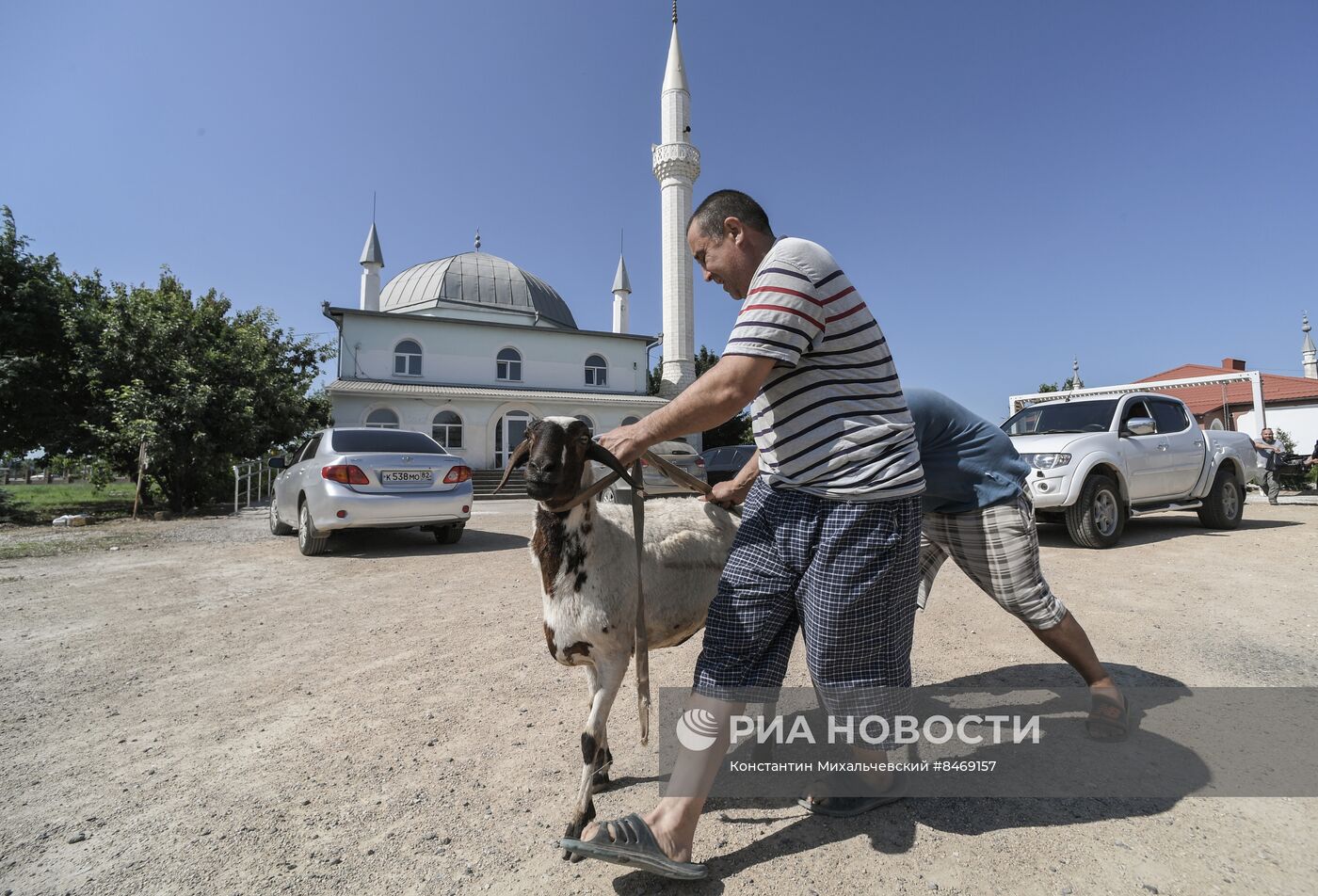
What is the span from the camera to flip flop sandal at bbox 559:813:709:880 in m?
1.75

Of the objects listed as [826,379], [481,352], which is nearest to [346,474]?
[826,379]

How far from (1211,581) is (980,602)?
102 inches

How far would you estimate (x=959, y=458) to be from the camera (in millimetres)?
2680

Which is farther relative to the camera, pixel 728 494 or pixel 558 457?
pixel 728 494

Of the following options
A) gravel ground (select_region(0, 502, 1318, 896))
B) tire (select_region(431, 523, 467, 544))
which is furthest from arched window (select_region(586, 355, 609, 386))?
gravel ground (select_region(0, 502, 1318, 896))

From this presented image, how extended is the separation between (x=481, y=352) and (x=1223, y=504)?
27925 mm

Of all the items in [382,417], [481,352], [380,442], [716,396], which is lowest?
A: [716,396]

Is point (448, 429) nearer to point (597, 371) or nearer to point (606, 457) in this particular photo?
point (597, 371)

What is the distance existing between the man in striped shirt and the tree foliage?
1579 centimetres

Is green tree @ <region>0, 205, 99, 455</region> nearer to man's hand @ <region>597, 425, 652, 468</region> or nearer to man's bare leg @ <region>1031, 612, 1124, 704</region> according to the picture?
man's hand @ <region>597, 425, 652, 468</region>

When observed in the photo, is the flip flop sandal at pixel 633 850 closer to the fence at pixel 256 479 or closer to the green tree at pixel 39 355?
the fence at pixel 256 479

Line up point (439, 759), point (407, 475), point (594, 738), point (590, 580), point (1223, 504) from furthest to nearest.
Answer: point (1223, 504) → point (407, 475) → point (439, 759) → point (590, 580) → point (594, 738)

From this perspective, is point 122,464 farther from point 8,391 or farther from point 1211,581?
point 1211,581

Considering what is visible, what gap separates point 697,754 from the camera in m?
1.91
